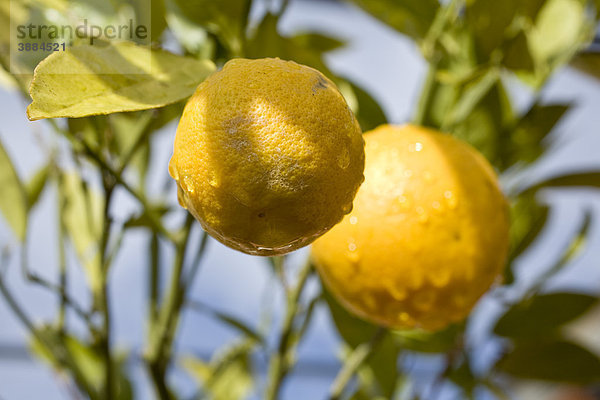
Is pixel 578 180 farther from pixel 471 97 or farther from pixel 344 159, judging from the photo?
pixel 344 159

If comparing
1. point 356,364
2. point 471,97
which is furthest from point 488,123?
point 356,364

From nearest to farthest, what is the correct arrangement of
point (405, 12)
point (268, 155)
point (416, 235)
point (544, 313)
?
1. point (268, 155)
2. point (416, 235)
3. point (405, 12)
4. point (544, 313)

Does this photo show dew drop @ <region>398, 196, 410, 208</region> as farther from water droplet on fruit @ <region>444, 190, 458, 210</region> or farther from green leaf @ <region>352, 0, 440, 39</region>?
green leaf @ <region>352, 0, 440, 39</region>

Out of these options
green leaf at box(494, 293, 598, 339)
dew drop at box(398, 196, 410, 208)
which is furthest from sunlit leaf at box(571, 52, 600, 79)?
dew drop at box(398, 196, 410, 208)

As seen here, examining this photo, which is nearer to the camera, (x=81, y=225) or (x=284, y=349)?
(x=284, y=349)

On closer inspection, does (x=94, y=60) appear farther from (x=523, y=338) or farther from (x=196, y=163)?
(x=523, y=338)

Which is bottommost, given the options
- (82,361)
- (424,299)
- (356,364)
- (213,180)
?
(82,361)
